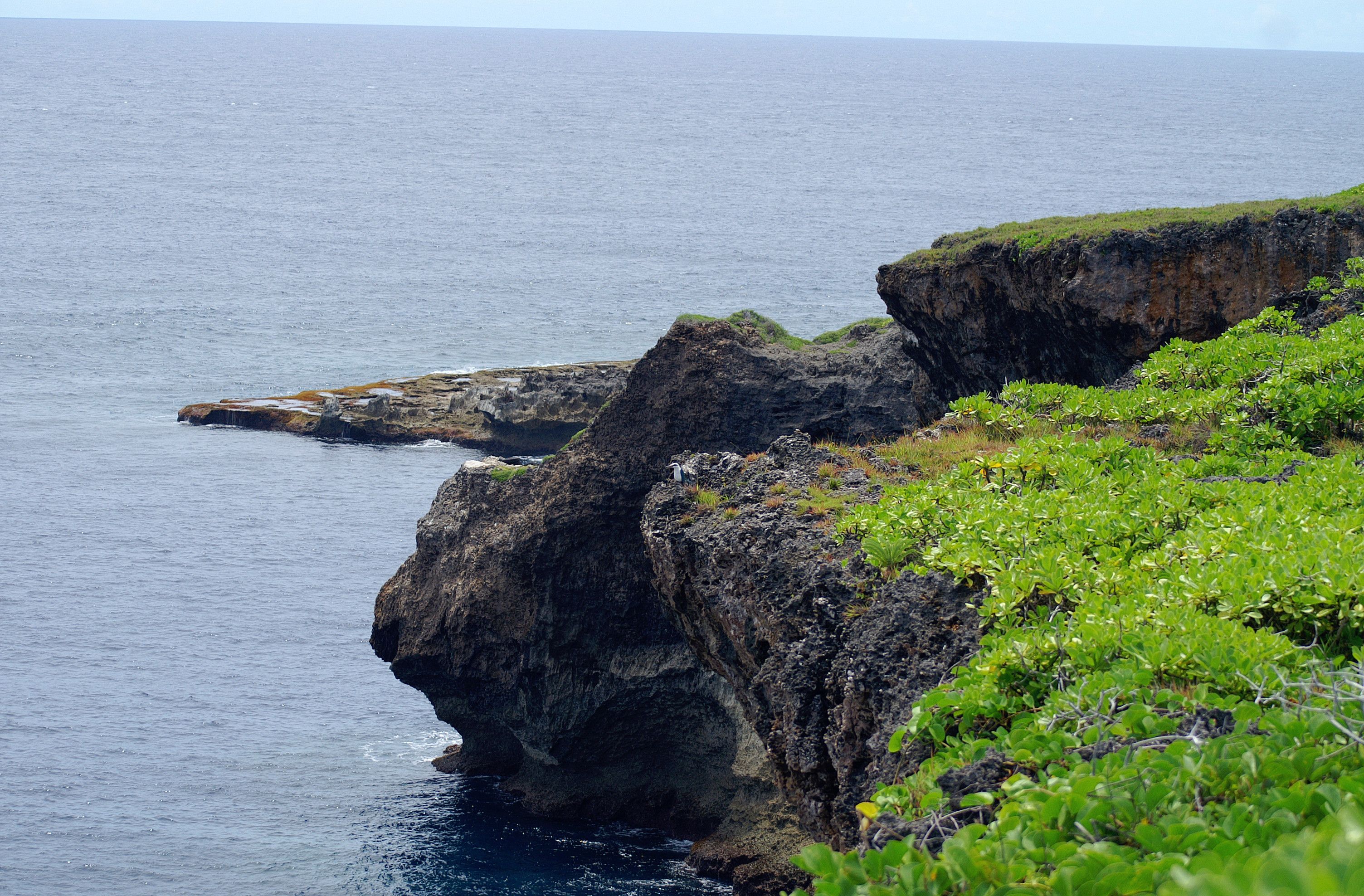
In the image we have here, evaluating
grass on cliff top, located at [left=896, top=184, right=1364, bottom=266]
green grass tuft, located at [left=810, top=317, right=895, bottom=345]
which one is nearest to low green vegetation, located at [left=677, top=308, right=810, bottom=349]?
green grass tuft, located at [left=810, top=317, right=895, bottom=345]

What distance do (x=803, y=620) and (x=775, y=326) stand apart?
2602 centimetres

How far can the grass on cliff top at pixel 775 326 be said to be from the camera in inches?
1518

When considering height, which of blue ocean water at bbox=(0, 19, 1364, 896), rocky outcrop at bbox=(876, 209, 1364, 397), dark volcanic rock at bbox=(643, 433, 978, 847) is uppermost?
rocky outcrop at bbox=(876, 209, 1364, 397)

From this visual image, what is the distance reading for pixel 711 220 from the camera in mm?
152625

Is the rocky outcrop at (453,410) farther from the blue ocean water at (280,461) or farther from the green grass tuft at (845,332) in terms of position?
the green grass tuft at (845,332)

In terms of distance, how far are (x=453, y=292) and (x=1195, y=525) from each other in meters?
107

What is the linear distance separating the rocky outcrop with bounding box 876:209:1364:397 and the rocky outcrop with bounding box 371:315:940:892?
16.8 ft

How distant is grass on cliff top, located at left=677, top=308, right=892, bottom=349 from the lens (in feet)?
127

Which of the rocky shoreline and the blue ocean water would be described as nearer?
the rocky shoreline

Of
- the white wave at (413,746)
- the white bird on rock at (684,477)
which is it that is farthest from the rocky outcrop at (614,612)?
the white bird on rock at (684,477)

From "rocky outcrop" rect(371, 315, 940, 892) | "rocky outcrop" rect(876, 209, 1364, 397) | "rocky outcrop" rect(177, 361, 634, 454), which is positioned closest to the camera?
"rocky outcrop" rect(876, 209, 1364, 397)

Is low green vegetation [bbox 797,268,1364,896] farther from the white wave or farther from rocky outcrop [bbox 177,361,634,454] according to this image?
A: rocky outcrop [bbox 177,361,634,454]

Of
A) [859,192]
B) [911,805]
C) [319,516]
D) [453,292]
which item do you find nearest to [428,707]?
[319,516]

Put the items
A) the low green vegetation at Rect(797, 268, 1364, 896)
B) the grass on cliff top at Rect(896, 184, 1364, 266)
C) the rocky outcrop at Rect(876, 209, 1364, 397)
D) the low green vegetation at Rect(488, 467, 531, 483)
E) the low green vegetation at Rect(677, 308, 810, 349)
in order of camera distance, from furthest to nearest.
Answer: the low green vegetation at Rect(677, 308, 810, 349)
the low green vegetation at Rect(488, 467, 531, 483)
the grass on cliff top at Rect(896, 184, 1364, 266)
the rocky outcrop at Rect(876, 209, 1364, 397)
the low green vegetation at Rect(797, 268, 1364, 896)
